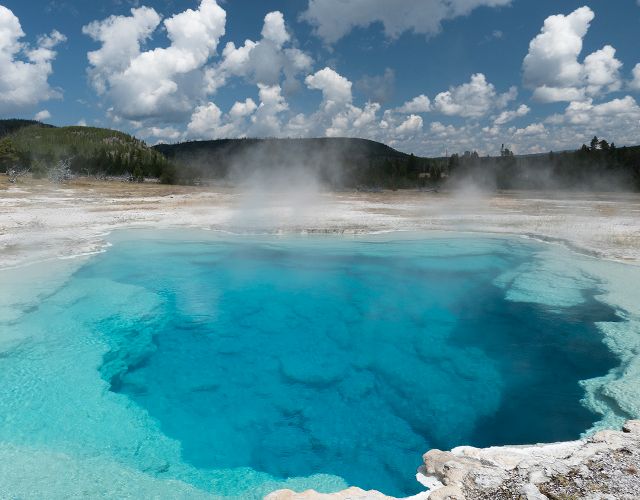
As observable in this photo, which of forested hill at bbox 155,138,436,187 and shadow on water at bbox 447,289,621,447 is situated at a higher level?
forested hill at bbox 155,138,436,187

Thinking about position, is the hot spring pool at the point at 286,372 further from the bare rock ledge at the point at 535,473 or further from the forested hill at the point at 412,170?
the forested hill at the point at 412,170

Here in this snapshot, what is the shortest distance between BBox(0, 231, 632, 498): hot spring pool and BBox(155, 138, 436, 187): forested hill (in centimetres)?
3695

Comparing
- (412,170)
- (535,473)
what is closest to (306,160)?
(412,170)

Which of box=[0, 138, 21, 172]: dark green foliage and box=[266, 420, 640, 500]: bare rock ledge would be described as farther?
box=[0, 138, 21, 172]: dark green foliage

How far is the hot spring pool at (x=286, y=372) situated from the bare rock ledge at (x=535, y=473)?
→ 886mm

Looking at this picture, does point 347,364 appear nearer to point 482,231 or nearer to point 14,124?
point 482,231

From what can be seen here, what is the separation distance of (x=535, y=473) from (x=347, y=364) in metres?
3.64

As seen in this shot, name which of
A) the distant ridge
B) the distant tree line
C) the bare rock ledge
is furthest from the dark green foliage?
the distant ridge

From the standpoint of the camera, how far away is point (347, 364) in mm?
6613

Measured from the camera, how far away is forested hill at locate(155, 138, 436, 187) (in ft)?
171

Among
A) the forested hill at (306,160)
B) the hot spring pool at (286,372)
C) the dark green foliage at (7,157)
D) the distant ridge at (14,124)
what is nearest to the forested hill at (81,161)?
the dark green foliage at (7,157)

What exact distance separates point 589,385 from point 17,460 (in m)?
6.41

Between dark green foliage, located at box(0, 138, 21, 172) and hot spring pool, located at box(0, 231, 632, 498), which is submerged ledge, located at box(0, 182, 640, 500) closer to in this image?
hot spring pool, located at box(0, 231, 632, 498)

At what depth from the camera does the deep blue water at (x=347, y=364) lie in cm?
473
